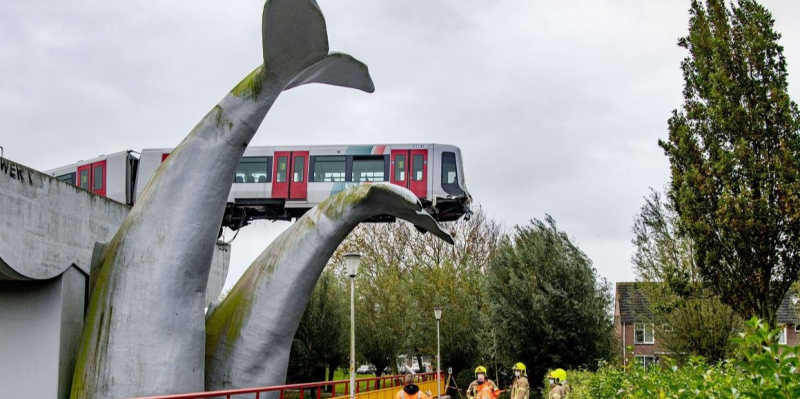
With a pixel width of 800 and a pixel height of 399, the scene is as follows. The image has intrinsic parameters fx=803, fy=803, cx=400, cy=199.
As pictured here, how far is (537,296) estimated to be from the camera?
98.0 ft

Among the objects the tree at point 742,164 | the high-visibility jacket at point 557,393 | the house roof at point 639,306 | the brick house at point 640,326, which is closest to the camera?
the high-visibility jacket at point 557,393

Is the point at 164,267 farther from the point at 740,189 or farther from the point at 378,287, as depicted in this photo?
the point at 378,287

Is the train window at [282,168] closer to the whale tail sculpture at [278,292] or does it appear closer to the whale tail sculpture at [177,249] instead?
the whale tail sculpture at [278,292]

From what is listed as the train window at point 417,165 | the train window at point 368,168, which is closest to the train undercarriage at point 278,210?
the train window at point 417,165

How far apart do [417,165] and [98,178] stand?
12743 millimetres

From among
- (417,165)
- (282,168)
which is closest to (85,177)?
(282,168)

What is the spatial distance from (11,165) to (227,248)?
455 inches

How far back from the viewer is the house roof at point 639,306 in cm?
3850

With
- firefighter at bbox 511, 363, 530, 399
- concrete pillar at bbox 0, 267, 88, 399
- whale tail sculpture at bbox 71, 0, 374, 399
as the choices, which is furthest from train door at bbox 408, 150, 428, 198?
concrete pillar at bbox 0, 267, 88, 399

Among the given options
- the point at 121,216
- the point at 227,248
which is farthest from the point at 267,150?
the point at 121,216

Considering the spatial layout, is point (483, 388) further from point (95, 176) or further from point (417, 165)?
point (95, 176)

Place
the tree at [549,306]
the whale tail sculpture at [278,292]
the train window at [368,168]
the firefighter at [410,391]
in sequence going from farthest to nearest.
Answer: the train window at [368,168] < the tree at [549,306] < the whale tail sculpture at [278,292] < the firefighter at [410,391]

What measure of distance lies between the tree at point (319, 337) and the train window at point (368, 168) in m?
6.21

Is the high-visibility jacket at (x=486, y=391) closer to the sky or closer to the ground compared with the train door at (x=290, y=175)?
closer to the ground
